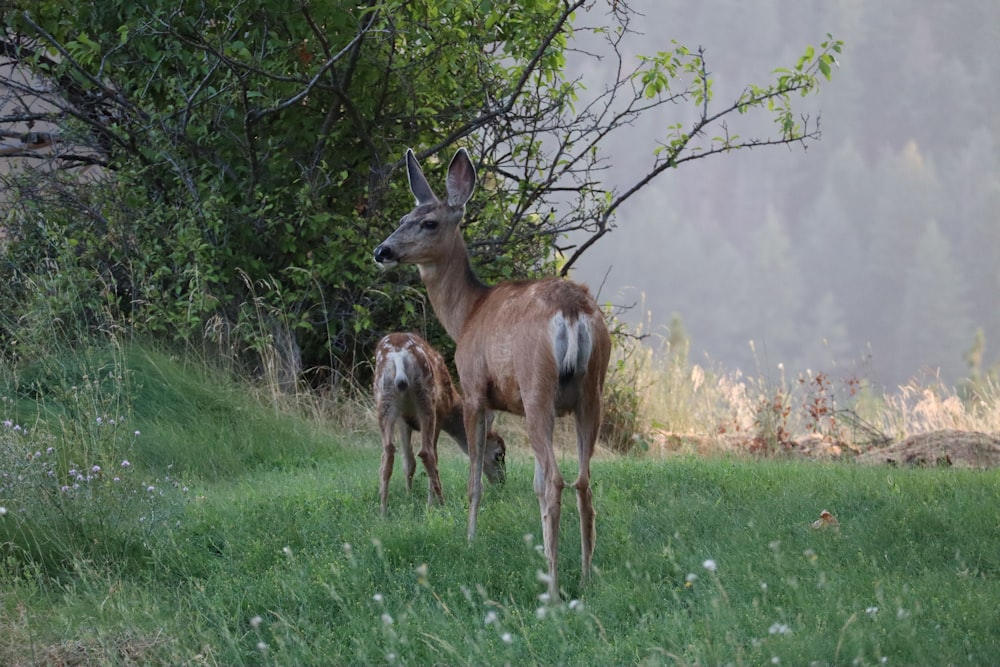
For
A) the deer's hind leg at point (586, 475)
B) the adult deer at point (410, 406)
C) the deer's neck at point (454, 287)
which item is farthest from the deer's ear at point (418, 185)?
the deer's hind leg at point (586, 475)

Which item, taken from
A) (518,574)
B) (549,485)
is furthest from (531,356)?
(518,574)

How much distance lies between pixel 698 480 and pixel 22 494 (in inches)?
155

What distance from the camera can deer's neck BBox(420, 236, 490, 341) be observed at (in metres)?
6.86

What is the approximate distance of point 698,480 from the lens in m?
7.38

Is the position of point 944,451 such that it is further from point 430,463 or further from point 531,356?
point 531,356

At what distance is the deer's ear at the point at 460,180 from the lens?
6.97 m

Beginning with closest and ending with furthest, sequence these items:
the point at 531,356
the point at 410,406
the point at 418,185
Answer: the point at 531,356 < the point at 418,185 < the point at 410,406

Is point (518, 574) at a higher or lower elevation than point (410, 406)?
lower

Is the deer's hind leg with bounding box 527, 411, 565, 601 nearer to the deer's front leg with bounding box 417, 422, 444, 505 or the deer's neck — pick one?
the deer's neck


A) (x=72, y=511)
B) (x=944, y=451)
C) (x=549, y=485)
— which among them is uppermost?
(x=944, y=451)

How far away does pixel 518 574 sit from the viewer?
224 inches

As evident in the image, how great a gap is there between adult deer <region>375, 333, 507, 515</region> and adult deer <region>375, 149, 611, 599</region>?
0.58 metres

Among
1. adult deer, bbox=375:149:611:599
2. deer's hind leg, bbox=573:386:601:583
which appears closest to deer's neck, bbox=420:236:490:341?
adult deer, bbox=375:149:611:599

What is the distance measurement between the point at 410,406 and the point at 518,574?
2.09m
